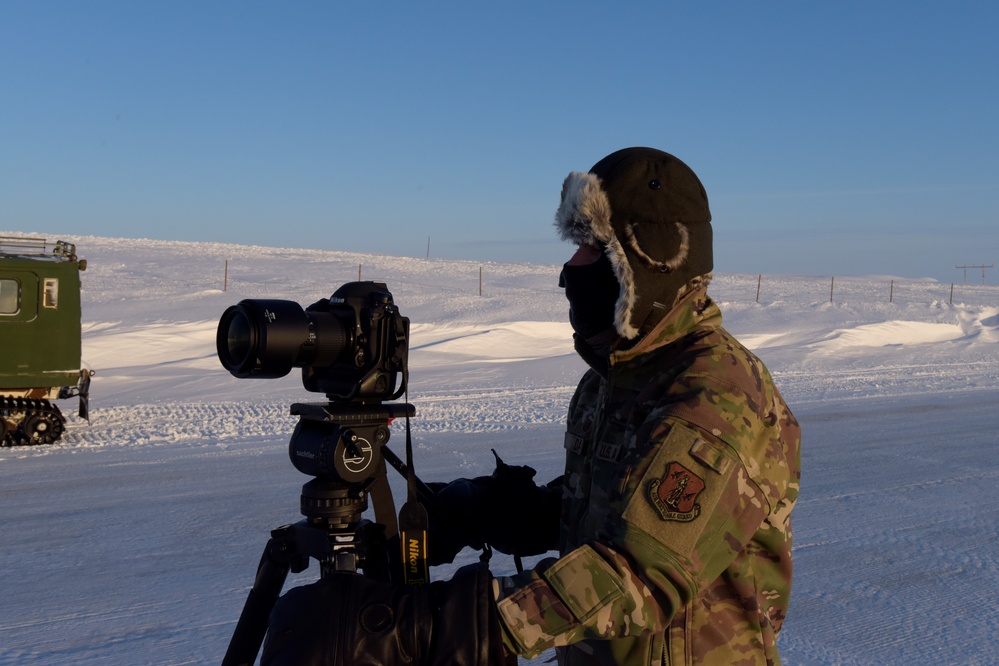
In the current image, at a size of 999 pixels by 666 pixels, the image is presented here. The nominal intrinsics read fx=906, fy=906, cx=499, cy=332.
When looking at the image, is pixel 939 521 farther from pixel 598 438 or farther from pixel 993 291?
pixel 993 291

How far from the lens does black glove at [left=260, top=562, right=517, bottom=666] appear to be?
1391 mm

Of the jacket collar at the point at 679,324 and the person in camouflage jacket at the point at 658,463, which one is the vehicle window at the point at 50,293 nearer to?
the person in camouflage jacket at the point at 658,463

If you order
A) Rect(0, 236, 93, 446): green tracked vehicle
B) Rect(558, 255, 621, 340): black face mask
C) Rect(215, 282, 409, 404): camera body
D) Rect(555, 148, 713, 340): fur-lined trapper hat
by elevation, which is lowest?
Rect(0, 236, 93, 446): green tracked vehicle

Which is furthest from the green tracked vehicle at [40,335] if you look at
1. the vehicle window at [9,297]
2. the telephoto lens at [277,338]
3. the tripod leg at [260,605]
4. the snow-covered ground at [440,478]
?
the telephoto lens at [277,338]

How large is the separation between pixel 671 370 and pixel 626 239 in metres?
0.29

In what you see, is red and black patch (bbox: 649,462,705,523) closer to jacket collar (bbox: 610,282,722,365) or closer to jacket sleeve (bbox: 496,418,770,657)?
jacket sleeve (bbox: 496,418,770,657)

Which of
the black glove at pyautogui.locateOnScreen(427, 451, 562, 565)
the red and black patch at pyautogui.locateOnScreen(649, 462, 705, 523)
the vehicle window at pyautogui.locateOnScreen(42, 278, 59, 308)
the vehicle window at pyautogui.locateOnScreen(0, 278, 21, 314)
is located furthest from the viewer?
the vehicle window at pyautogui.locateOnScreen(42, 278, 59, 308)

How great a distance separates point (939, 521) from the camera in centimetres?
589

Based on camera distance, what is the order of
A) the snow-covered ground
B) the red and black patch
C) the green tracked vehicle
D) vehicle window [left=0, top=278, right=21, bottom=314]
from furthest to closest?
1. vehicle window [left=0, top=278, right=21, bottom=314]
2. the green tracked vehicle
3. the snow-covered ground
4. the red and black patch

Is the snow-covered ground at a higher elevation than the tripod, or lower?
lower

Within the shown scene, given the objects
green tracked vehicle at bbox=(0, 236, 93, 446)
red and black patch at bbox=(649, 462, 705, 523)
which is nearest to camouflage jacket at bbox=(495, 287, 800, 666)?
red and black patch at bbox=(649, 462, 705, 523)

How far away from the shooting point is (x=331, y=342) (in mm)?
1841

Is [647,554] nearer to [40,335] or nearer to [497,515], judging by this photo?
[497,515]

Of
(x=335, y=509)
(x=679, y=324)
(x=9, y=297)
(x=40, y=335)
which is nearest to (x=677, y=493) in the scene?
(x=679, y=324)
